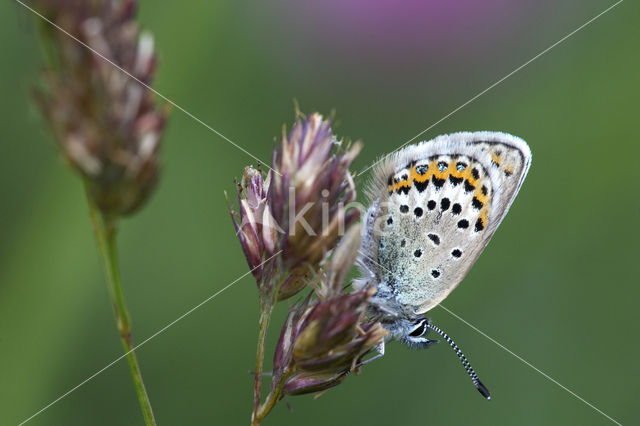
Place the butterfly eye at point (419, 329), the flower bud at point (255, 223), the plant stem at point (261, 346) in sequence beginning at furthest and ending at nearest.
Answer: the butterfly eye at point (419, 329)
the flower bud at point (255, 223)
the plant stem at point (261, 346)

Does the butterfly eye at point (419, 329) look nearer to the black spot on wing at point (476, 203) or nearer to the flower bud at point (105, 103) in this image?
the black spot on wing at point (476, 203)

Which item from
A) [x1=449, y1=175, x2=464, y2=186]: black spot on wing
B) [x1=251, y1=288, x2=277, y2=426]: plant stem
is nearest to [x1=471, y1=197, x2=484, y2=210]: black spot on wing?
[x1=449, y1=175, x2=464, y2=186]: black spot on wing

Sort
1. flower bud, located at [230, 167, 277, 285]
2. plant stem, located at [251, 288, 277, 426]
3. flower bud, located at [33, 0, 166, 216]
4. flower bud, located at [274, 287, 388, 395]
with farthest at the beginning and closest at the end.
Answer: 1. flower bud, located at [230, 167, 277, 285]
2. flower bud, located at [274, 287, 388, 395]
3. plant stem, located at [251, 288, 277, 426]
4. flower bud, located at [33, 0, 166, 216]

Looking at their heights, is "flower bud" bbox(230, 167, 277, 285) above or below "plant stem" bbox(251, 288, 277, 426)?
above

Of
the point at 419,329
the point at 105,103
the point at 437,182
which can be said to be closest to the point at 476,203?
the point at 437,182

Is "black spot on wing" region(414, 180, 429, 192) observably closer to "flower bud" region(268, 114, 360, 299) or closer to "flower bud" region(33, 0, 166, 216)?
"flower bud" region(268, 114, 360, 299)

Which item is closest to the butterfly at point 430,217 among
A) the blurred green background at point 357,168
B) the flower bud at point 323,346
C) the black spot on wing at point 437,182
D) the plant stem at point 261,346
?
the black spot on wing at point 437,182

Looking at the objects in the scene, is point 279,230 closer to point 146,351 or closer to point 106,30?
point 106,30

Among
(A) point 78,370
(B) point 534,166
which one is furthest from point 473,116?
(A) point 78,370
